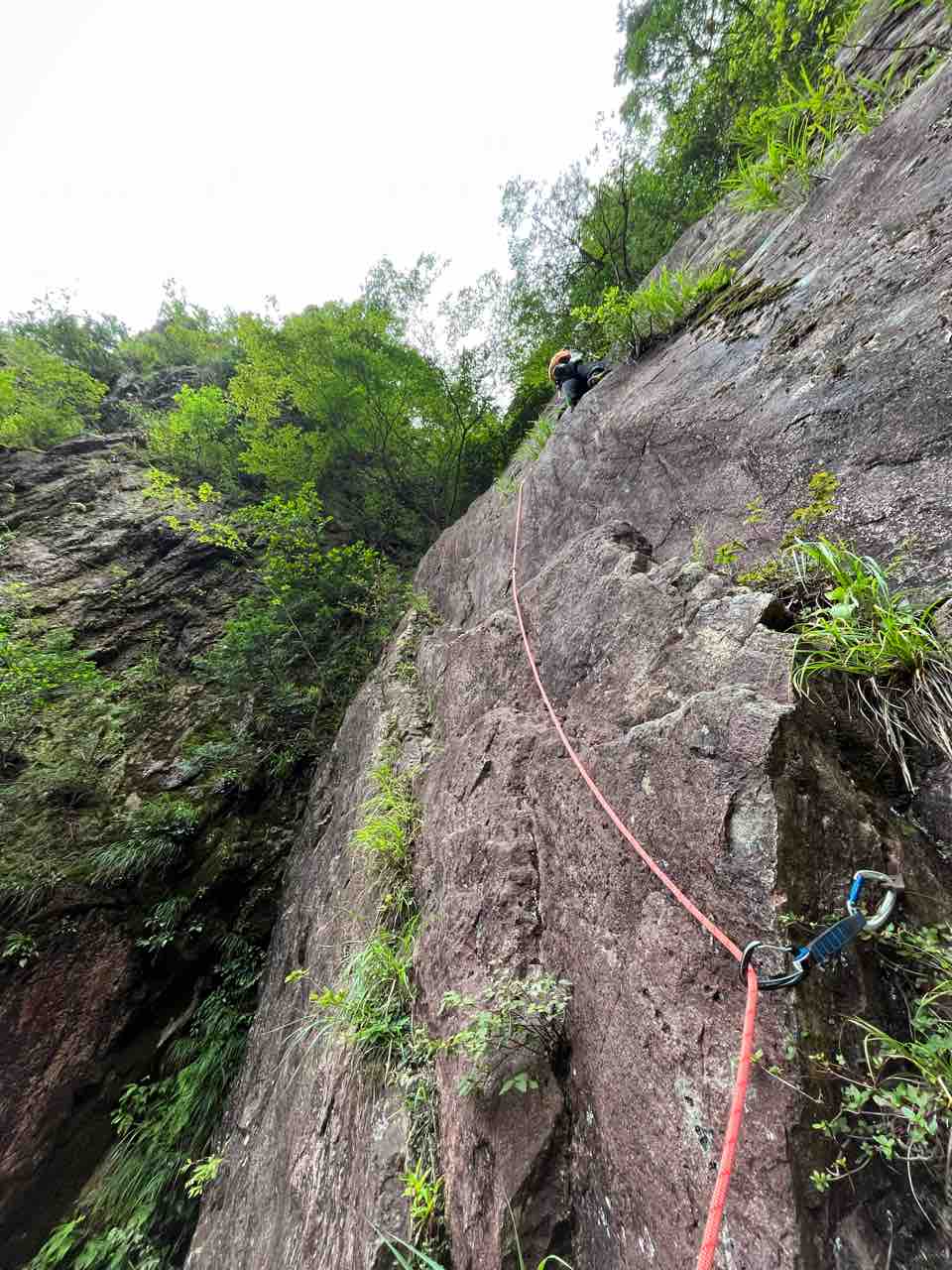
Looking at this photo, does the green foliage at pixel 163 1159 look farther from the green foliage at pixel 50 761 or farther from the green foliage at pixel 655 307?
the green foliage at pixel 655 307

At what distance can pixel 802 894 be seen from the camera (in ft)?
4.33

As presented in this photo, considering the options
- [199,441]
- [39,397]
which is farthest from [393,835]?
[39,397]

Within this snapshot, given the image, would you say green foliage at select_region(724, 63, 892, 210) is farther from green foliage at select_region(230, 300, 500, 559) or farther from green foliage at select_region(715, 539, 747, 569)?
green foliage at select_region(230, 300, 500, 559)

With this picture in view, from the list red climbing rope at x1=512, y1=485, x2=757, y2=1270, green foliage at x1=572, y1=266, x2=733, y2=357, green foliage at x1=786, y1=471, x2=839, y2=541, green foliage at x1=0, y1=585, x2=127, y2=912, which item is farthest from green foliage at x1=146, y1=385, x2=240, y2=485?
green foliage at x1=786, y1=471, x2=839, y2=541

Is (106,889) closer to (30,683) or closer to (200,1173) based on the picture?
(30,683)

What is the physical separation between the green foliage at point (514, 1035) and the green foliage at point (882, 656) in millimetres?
1614

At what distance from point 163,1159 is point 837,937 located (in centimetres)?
600

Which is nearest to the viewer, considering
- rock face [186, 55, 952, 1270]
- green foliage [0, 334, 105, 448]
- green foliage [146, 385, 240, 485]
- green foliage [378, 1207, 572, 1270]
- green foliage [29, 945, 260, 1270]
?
rock face [186, 55, 952, 1270]

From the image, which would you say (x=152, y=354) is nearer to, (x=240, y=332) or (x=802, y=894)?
(x=240, y=332)

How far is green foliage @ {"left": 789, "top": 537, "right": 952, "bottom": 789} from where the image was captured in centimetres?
157

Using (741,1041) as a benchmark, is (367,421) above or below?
above

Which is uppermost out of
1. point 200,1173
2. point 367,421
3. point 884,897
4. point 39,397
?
point 39,397

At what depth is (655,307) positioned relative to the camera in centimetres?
418

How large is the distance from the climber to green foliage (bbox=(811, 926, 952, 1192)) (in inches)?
211
